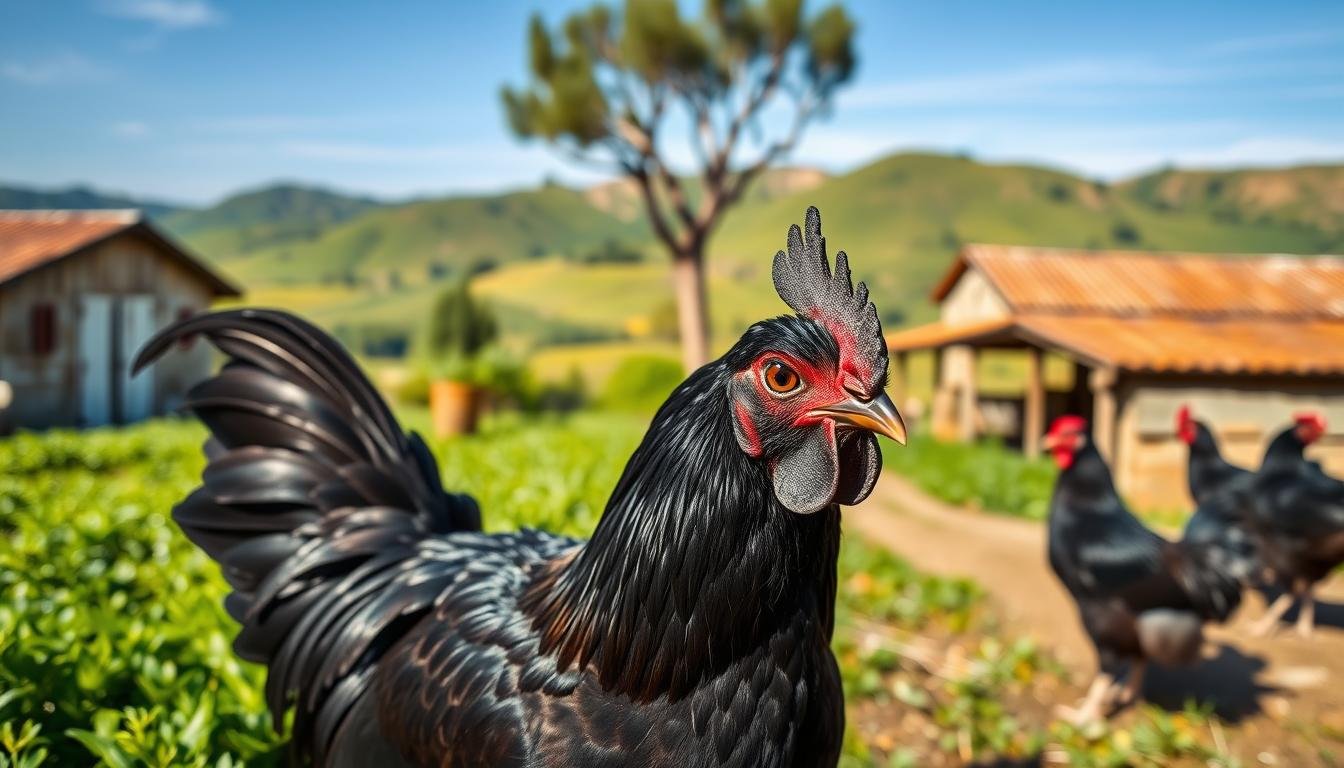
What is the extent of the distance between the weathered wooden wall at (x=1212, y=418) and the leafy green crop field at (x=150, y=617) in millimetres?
5724

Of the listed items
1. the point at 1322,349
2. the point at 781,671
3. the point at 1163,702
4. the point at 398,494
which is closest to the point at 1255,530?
the point at 1163,702

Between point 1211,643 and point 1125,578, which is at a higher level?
point 1125,578

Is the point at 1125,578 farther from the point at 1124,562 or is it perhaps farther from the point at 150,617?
the point at 150,617

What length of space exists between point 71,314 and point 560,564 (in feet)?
54.9

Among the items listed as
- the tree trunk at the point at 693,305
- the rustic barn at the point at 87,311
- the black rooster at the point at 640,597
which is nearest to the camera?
the black rooster at the point at 640,597

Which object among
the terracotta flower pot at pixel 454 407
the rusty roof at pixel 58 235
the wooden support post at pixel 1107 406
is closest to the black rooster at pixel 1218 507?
the wooden support post at pixel 1107 406

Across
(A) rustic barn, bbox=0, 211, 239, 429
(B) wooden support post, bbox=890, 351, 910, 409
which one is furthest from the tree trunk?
(A) rustic barn, bbox=0, 211, 239, 429

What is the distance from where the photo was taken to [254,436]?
89.5 inches

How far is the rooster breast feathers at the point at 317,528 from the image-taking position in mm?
2039

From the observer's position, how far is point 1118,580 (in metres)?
4.03

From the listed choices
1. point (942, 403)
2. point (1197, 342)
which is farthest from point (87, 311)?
point (1197, 342)

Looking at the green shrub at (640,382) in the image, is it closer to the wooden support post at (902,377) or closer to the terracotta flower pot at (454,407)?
the wooden support post at (902,377)

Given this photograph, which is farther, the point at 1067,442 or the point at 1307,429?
the point at 1307,429

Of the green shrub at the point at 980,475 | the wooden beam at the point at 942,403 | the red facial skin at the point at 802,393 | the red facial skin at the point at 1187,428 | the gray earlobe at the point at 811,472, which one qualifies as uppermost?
the red facial skin at the point at 802,393
